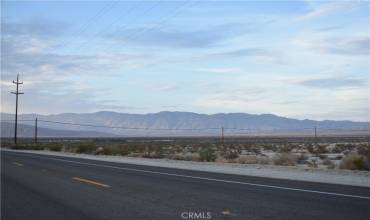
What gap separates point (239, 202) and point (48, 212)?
4.20 meters

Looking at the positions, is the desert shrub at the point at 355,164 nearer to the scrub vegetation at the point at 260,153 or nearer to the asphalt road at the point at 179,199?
the scrub vegetation at the point at 260,153

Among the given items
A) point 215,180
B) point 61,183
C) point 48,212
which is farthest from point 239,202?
point 61,183

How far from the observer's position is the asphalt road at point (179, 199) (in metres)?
10.2

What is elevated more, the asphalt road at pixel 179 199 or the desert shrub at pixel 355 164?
the desert shrub at pixel 355 164

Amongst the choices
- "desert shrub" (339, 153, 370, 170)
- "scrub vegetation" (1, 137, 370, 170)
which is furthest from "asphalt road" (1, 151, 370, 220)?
"scrub vegetation" (1, 137, 370, 170)

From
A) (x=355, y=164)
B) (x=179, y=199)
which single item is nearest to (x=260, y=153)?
(x=355, y=164)

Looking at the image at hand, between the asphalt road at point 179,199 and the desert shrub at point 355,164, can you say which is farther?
the desert shrub at point 355,164

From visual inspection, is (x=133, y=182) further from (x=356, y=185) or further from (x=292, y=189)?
(x=356, y=185)

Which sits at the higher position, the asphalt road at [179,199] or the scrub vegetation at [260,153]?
the scrub vegetation at [260,153]

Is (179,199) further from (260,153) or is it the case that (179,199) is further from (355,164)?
(260,153)

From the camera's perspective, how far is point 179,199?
12.4 m

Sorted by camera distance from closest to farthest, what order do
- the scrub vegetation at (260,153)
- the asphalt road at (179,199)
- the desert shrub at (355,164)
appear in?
1. the asphalt road at (179,199)
2. the desert shrub at (355,164)
3. the scrub vegetation at (260,153)

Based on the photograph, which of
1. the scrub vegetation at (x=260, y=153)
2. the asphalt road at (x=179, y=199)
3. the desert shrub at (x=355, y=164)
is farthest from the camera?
the scrub vegetation at (x=260, y=153)

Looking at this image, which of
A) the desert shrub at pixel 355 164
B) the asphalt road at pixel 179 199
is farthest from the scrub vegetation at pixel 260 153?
the asphalt road at pixel 179 199
